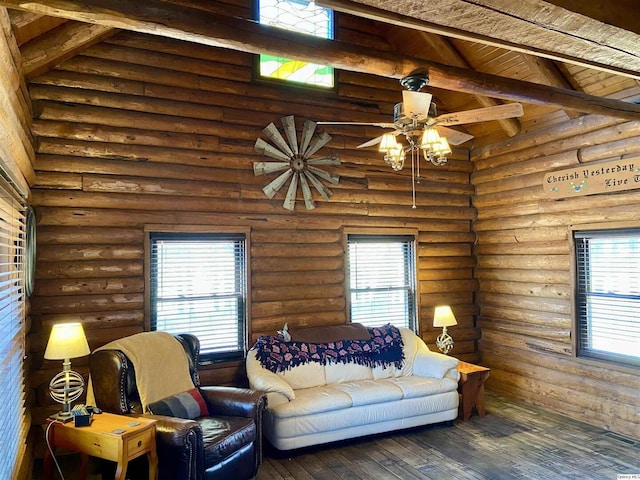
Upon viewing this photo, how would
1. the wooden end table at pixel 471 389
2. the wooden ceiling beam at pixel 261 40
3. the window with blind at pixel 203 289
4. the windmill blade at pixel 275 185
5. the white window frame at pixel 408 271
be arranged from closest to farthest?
the wooden ceiling beam at pixel 261 40
the window with blind at pixel 203 289
the wooden end table at pixel 471 389
the windmill blade at pixel 275 185
the white window frame at pixel 408 271

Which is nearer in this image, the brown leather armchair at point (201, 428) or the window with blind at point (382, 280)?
the brown leather armchair at point (201, 428)

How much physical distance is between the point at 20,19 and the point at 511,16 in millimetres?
2988

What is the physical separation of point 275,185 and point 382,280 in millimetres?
1830

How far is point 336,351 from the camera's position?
507 centimetres

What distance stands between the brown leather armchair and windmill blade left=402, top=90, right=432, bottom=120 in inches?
101

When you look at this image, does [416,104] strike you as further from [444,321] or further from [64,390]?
[64,390]

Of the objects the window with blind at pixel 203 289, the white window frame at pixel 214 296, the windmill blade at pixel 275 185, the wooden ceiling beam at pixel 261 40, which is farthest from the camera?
the windmill blade at pixel 275 185

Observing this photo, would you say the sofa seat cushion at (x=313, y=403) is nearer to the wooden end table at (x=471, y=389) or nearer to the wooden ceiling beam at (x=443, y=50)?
the wooden end table at (x=471, y=389)

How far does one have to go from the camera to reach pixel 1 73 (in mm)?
2658

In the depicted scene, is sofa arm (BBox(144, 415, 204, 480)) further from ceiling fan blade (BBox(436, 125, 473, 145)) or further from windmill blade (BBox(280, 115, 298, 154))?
windmill blade (BBox(280, 115, 298, 154))

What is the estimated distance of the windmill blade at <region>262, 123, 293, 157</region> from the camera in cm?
523

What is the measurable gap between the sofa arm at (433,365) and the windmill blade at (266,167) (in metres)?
2.58

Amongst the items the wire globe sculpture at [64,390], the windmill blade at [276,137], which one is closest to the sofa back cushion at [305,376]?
the wire globe sculpture at [64,390]

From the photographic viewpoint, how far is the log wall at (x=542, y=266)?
4.77 metres
